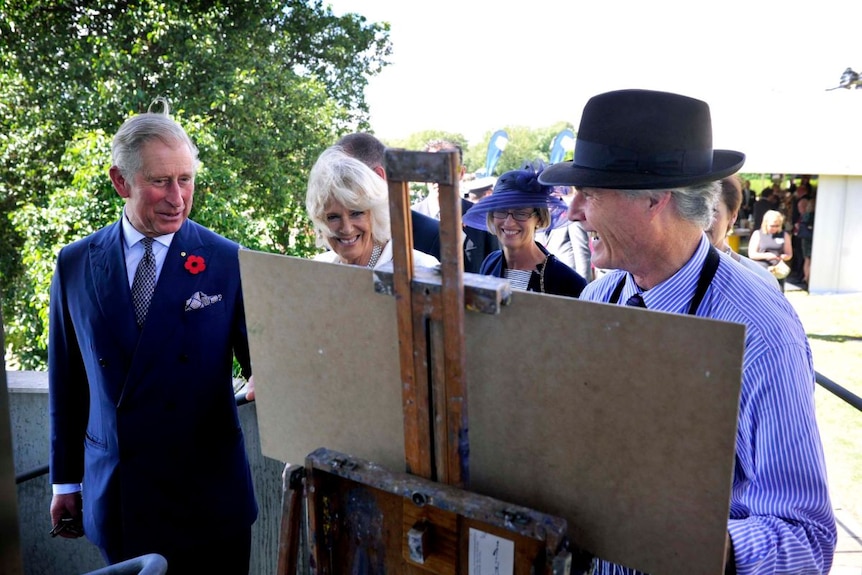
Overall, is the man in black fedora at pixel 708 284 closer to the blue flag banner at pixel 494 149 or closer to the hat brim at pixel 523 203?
the hat brim at pixel 523 203

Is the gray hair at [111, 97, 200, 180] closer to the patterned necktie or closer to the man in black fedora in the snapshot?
the patterned necktie

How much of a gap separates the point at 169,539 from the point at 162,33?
8.16 metres

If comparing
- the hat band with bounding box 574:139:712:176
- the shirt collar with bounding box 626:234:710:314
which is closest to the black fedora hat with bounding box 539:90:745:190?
the hat band with bounding box 574:139:712:176

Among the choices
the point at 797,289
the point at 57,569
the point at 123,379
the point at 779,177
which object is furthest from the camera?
the point at 779,177

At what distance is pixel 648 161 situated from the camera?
4.33 ft

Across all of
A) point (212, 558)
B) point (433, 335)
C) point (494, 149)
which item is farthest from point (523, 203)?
point (494, 149)

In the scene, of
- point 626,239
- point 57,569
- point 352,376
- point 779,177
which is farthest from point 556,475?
point 779,177

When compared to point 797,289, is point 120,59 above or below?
above

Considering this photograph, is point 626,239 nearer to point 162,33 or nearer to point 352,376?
point 352,376

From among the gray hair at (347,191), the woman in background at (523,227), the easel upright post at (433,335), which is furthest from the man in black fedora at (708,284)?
the woman in background at (523,227)

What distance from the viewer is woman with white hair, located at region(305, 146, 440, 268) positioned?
2.15m

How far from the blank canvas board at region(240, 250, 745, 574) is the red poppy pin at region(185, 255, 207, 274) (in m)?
0.82

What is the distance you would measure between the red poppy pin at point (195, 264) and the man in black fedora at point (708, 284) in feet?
3.42

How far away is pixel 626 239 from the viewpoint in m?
1.37
